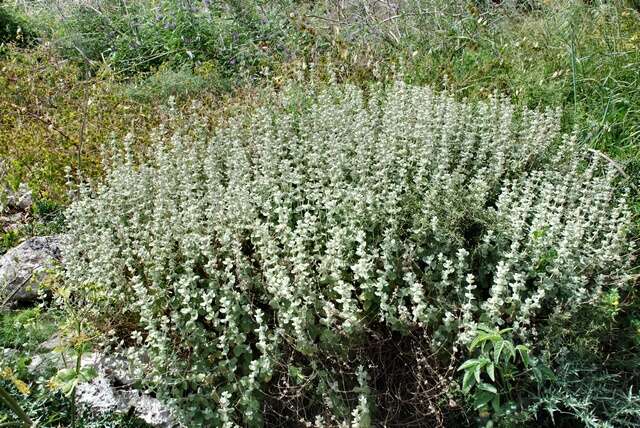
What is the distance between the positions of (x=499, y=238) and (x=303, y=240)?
3.08 feet

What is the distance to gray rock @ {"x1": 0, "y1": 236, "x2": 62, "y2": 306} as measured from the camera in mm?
3529

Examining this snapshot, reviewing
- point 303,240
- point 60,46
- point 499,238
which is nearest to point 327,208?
point 303,240

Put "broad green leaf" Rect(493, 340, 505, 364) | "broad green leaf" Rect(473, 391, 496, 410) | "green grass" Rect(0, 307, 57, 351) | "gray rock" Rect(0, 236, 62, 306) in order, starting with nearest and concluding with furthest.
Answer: "broad green leaf" Rect(493, 340, 505, 364) → "broad green leaf" Rect(473, 391, 496, 410) → "green grass" Rect(0, 307, 57, 351) → "gray rock" Rect(0, 236, 62, 306)

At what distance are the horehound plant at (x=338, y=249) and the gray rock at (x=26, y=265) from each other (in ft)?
0.75

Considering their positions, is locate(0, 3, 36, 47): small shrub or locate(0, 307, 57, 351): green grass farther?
locate(0, 3, 36, 47): small shrub

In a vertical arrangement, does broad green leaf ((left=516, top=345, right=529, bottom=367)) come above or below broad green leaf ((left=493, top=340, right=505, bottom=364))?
below

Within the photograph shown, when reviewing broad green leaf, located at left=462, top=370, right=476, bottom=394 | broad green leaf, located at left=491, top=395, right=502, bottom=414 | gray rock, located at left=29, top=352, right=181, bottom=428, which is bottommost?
gray rock, located at left=29, top=352, right=181, bottom=428

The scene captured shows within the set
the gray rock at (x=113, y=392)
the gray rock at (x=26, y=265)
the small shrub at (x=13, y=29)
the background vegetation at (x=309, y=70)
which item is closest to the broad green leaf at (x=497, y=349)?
the background vegetation at (x=309, y=70)

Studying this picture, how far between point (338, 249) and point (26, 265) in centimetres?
186

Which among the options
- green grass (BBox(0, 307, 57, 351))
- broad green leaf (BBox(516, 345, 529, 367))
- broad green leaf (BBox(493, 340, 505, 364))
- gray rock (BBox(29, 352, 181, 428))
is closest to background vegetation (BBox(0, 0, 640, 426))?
green grass (BBox(0, 307, 57, 351))

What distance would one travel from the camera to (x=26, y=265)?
143 inches

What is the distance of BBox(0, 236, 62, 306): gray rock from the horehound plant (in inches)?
9.0

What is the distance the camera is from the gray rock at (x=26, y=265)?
3.53 meters

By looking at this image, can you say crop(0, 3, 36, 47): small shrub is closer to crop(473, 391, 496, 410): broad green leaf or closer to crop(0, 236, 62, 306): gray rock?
crop(0, 236, 62, 306): gray rock
